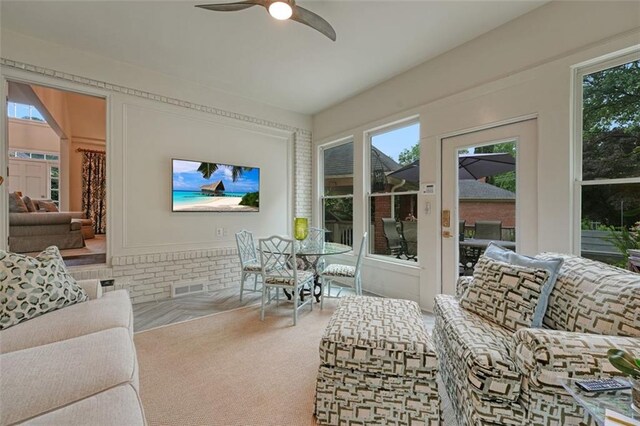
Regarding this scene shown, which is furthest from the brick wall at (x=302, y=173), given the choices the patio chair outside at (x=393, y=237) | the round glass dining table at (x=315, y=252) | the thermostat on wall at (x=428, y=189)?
the thermostat on wall at (x=428, y=189)

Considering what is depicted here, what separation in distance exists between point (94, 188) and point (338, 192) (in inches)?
239

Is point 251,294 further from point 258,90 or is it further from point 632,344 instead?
point 632,344

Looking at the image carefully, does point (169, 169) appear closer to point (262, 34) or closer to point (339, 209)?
point (262, 34)

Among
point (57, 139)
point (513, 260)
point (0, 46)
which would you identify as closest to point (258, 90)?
point (0, 46)

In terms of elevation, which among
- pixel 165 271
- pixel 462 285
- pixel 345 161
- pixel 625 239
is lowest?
pixel 165 271

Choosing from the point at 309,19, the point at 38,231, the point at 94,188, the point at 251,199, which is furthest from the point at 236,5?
the point at 94,188

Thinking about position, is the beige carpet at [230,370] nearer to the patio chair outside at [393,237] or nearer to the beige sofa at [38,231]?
the patio chair outside at [393,237]

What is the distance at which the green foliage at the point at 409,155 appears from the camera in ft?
11.6

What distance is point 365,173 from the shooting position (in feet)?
13.8

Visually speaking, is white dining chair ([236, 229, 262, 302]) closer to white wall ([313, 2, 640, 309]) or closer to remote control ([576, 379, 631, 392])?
white wall ([313, 2, 640, 309])

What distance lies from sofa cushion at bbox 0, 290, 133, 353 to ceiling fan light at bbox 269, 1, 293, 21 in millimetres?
2300

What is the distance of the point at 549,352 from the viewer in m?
1.17

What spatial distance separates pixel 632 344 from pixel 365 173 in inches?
130

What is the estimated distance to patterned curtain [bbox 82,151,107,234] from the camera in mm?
6684
